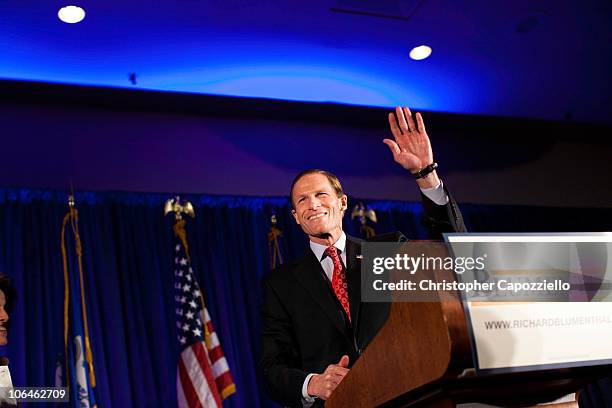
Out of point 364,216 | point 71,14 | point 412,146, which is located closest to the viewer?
point 412,146

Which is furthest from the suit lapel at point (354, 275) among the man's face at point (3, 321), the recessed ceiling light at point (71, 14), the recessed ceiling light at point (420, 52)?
the recessed ceiling light at point (420, 52)

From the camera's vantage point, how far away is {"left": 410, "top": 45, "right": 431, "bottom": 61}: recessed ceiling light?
5359mm

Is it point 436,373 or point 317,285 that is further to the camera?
point 317,285

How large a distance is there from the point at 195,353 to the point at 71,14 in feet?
7.17

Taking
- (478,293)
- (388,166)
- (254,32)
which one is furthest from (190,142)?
(478,293)

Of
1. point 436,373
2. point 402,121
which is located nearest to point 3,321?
point 402,121

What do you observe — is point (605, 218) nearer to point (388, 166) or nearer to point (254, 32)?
point (388, 166)

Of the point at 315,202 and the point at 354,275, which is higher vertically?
the point at 315,202

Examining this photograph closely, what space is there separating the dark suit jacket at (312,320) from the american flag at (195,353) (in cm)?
263

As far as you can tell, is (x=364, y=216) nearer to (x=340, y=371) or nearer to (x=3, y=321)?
(x=3, y=321)

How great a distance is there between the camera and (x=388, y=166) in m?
6.20

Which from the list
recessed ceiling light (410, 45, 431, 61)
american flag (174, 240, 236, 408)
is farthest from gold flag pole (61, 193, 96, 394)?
recessed ceiling light (410, 45, 431, 61)

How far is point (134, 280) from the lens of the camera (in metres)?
4.98

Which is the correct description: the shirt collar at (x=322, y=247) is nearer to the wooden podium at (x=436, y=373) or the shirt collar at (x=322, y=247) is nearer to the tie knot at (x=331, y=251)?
the tie knot at (x=331, y=251)
